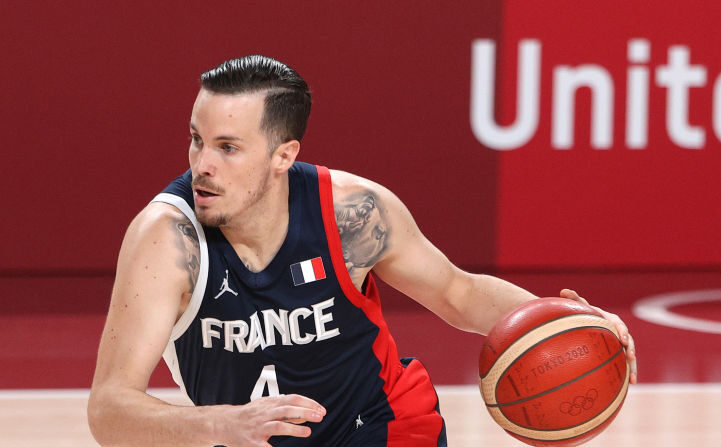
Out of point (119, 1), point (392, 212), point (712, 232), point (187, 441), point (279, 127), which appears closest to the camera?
point (187, 441)

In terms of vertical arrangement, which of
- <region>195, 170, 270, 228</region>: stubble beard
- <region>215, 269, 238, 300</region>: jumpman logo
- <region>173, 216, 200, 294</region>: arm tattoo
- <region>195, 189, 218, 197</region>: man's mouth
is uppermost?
<region>195, 189, 218, 197</region>: man's mouth

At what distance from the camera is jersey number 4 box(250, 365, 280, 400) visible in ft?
9.74

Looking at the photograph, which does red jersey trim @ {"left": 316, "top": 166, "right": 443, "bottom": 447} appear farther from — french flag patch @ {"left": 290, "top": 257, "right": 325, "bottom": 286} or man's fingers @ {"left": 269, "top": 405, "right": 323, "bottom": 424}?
man's fingers @ {"left": 269, "top": 405, "right": 323, "bottom": 424}

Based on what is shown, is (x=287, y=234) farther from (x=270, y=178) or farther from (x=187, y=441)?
(x=187, y=441)

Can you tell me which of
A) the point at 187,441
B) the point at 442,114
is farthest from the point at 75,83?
the point at 187,441

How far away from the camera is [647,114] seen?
6.78m

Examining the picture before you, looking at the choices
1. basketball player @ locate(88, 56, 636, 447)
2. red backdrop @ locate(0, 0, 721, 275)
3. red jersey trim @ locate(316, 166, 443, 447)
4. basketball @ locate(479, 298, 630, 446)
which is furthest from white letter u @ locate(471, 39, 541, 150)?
basketball @ locate(479, 298, 630, 446)

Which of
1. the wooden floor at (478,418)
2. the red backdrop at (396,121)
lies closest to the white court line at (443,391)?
the wooden floor at (478,418)

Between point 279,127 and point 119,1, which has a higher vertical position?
point 119,1

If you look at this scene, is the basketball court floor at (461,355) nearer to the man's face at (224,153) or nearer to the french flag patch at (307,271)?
the french flag patch at (307,271)

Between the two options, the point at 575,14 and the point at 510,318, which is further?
the point at 575,14

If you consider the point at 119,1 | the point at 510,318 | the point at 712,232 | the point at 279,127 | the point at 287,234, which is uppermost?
the point at 119,1

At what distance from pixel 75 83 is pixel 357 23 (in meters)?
1.67

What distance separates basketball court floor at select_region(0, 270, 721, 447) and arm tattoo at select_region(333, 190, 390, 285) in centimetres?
134
